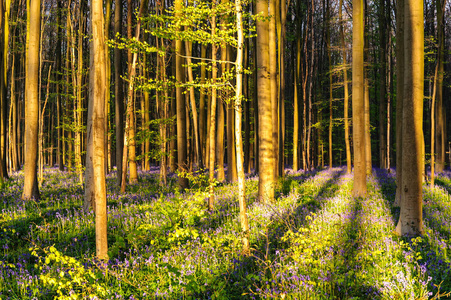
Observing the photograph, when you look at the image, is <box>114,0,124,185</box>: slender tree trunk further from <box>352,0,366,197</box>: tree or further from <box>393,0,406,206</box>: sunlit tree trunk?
<box>393,0,406,206</box>: sunlit tree trunk

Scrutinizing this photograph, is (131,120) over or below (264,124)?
over

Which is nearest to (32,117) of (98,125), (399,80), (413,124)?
(98,125)

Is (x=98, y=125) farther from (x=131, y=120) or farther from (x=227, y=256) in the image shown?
(x=131, y=120)

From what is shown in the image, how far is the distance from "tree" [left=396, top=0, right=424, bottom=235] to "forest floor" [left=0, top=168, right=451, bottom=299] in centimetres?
57

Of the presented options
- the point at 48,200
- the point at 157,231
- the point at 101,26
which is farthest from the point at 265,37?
the point at 48,200

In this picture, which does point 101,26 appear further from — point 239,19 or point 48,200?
point 48,200

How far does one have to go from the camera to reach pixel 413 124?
717 centimetres

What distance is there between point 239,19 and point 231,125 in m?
10.0

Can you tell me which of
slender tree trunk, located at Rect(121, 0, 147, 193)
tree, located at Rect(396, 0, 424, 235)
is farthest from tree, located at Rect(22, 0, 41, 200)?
tree, located at Rect(396, 0, 424, 235)

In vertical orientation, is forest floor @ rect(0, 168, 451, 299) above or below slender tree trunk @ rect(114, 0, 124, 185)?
below

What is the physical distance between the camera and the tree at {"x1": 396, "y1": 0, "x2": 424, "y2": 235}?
7055 mm

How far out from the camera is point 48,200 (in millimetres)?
11055

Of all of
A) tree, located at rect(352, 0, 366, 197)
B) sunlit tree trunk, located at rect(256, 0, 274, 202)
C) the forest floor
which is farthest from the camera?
tree, located at rect(352, 0, 366, 197)

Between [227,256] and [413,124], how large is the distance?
5.13 metres
